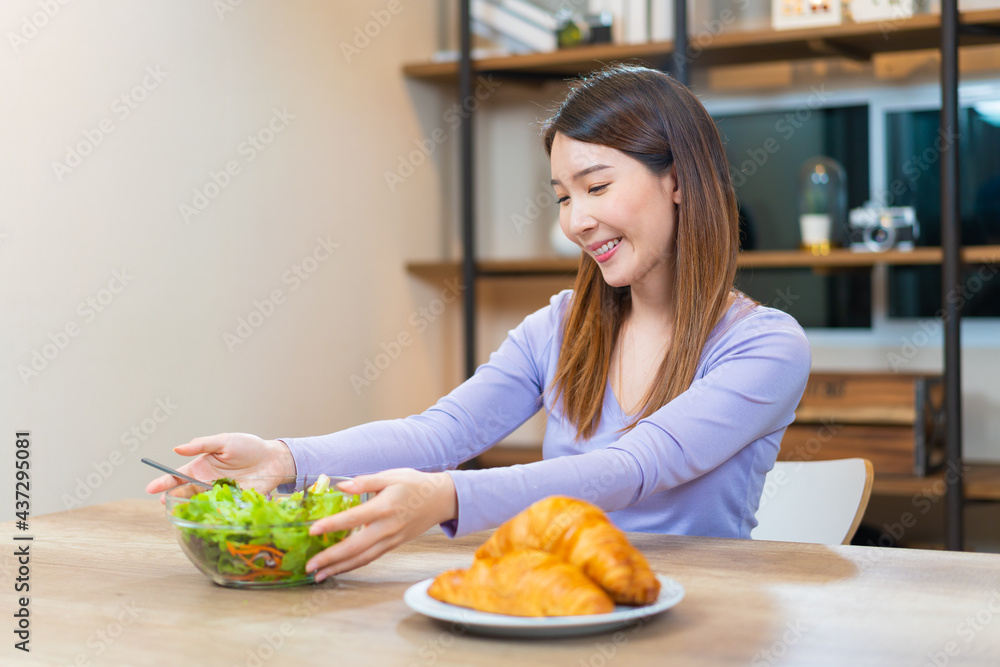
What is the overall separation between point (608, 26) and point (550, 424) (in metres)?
1.89

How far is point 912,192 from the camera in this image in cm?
288

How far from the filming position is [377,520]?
0.89 metres

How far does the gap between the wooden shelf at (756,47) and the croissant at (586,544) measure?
88.7 inches

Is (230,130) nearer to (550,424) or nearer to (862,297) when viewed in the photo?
(550,424)

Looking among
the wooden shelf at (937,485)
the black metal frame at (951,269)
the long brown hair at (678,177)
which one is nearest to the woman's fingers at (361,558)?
the long brown hair at (678,177)

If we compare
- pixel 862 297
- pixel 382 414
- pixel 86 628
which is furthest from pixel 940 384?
pixel 86 628

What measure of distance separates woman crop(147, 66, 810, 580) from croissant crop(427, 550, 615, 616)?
25 cm

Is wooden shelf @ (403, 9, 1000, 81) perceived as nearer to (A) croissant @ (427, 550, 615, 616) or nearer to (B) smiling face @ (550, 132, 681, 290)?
(B) smiling face @ (550, 132, 681, 290)

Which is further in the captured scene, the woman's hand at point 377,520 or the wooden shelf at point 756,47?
the wooden shelf at point 756,47

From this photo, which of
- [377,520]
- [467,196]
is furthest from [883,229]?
[377,520]

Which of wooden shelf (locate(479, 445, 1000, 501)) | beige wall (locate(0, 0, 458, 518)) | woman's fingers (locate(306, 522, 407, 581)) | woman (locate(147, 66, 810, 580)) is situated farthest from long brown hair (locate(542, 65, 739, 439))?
wooden shelf (locate(479, 445, 1000, 501))

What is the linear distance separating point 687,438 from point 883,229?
1.88m

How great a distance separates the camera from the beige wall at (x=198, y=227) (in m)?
2.06

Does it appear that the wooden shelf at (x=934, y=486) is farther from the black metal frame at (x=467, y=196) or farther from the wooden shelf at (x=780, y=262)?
the black metal frame at (x=467, y=196)
